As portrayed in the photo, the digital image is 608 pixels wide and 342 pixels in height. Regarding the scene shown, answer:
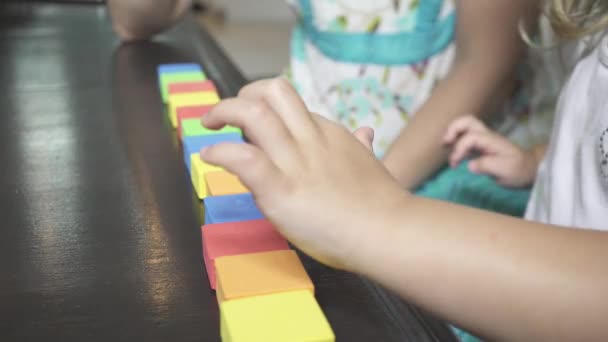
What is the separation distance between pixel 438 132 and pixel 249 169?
0.53 meters

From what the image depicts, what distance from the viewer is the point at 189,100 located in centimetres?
62

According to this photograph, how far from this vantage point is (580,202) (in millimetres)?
578

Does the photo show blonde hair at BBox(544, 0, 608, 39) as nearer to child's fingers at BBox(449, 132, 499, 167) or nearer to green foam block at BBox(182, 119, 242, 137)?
child's fingers at BBox(449, 132, 499, 167)

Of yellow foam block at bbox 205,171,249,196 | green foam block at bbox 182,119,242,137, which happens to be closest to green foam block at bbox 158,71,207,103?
green foam block at bbox 182,119,242,137

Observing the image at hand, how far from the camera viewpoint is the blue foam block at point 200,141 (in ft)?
1.68

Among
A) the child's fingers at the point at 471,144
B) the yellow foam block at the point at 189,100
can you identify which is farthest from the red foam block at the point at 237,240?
the child's fingers at the point at 471,144

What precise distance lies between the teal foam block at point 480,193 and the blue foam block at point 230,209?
40 centimetres

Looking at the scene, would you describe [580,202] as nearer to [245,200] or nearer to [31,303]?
[245,200]

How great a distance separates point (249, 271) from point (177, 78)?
0.41 m

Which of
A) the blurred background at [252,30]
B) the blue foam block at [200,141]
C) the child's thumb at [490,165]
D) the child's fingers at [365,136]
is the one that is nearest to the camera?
the child's fingers at [365,136]

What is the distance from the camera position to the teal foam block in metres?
0.78

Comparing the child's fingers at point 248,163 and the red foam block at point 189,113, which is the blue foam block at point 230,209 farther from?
the red foam block at point 189,113

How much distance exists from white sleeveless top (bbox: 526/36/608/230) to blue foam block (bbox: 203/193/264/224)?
0.28m

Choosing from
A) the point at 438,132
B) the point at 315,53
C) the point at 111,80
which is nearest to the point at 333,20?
the point at 315,53
